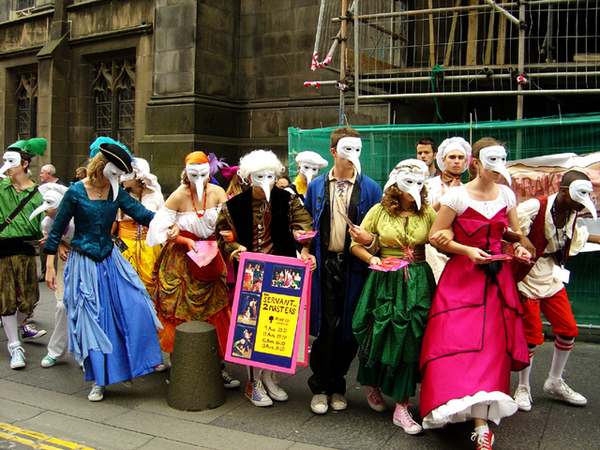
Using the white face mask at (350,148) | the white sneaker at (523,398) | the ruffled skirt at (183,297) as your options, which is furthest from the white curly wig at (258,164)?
the white sneaker at (523,398)

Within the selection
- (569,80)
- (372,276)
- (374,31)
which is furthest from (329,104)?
(372,276)

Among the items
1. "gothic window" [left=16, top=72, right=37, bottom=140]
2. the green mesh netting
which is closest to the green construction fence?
the green mesh netting

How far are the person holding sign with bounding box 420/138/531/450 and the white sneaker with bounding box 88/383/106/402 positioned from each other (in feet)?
8.57

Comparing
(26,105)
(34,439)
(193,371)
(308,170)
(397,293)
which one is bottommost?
(34,439)

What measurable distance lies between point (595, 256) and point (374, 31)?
214 inches

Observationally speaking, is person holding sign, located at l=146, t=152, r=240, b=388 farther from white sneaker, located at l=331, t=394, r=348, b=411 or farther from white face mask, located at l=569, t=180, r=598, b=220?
white face mask, located at l=569, t=180, r=598, b=220

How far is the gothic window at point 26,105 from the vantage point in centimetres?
1777

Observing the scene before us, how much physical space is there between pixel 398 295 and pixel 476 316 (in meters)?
0.56

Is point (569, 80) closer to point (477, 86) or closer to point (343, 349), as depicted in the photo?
point (477, 86)

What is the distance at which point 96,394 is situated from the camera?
16.3 ft

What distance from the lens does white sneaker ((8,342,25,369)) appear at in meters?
5.78

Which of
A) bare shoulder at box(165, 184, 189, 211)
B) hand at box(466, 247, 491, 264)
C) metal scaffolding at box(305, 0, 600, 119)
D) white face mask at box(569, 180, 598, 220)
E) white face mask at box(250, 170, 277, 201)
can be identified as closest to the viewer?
hand at box(466, 247, 491, 264)

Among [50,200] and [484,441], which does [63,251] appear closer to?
[50,200]

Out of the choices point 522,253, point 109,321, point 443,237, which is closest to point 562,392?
point 522,253
